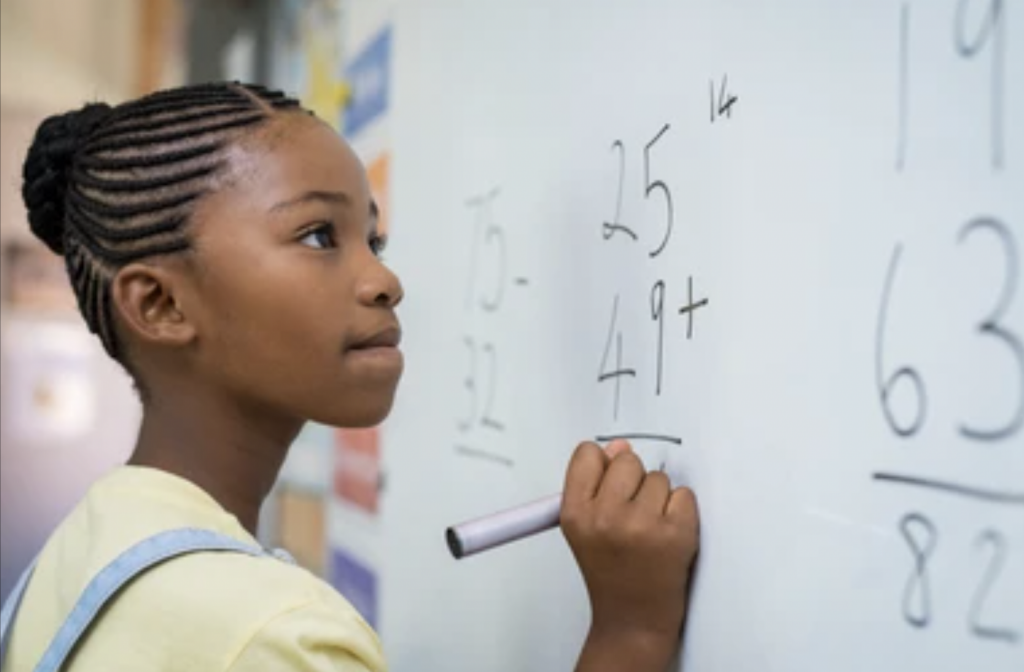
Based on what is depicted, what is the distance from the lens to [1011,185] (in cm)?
30

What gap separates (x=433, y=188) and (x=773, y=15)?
380 millimetres

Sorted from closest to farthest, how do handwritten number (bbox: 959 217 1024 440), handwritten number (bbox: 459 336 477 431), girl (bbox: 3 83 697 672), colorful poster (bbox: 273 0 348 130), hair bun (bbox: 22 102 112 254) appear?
handwritten number (bbox: 959 217 1024 440)
girl (bbox: 3 83 697 672)
hair bun (bbox: 22 102 112 254)
handwritten number (bbox: 459 336 477 431)
colorful poster (bbox: 273 0 348 130)

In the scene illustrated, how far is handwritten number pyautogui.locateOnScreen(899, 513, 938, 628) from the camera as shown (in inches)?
12.9

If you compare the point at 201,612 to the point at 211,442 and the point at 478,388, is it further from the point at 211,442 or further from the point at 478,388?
the point at 478,388

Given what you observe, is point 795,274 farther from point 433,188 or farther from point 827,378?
point 433,188

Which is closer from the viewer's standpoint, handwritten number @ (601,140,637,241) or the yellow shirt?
the yellow shirt

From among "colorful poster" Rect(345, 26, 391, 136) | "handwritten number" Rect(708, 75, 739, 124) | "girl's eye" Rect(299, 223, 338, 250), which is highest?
"colorful poster" Rect(345, 26, 391, 136)

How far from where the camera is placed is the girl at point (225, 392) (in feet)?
1.39

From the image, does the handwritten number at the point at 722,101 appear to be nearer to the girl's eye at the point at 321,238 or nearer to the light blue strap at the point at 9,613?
the girl's eye at the point at 321,238

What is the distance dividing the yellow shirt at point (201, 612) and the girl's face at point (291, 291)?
0.07 metres

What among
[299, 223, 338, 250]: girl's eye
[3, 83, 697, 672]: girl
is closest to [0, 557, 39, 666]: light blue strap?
[3, 83, 697, 672]: girl

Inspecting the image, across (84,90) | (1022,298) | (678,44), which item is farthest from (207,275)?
(84,90)

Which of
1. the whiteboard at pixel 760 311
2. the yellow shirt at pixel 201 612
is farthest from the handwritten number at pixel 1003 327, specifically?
the yellow shirt at pixel 201 612

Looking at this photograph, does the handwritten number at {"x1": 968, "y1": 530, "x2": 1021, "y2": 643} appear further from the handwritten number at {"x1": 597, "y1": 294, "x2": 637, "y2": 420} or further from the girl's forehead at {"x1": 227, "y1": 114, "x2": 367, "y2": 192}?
the girl's forehead at {"x1": 227, "y1": 114, "x2": 367, "y2": 192}
